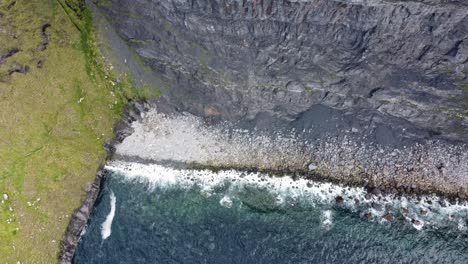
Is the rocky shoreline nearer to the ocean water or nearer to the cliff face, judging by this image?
the ocean water

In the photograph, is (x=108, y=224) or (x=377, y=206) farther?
(x=108, y=224)

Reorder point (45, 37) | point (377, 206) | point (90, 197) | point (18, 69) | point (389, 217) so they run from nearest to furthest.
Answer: point (389, 217)
point (377, 206)
point (90, 197)
point (18, 69)
point (45, 37)

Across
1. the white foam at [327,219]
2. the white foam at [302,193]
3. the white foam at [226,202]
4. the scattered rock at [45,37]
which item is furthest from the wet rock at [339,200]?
the scattered rock at [45,37]

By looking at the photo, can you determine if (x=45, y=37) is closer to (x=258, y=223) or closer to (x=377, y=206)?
(x=258, y=223)

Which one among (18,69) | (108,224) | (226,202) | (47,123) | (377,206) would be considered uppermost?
(18,69)

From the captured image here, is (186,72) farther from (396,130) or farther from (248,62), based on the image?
(396,130)

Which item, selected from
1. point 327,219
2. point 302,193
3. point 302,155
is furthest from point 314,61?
point 327,219

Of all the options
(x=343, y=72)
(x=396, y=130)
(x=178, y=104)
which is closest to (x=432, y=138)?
(x=396, y=130)
